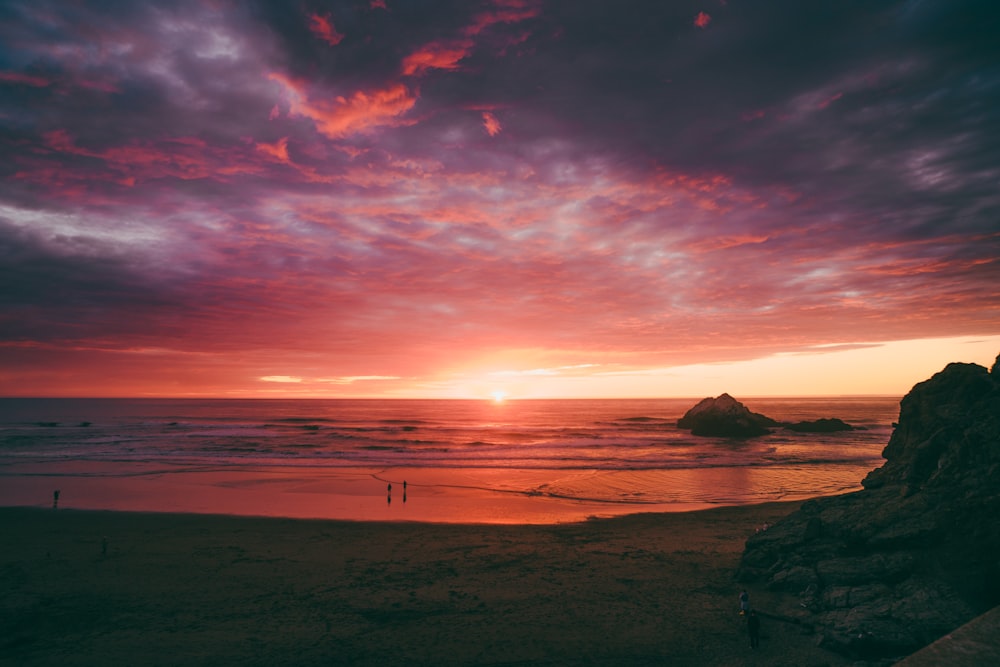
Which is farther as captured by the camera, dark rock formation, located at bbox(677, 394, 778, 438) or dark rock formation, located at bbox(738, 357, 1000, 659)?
dark rock formation, located at bbox(677, 394, 778, 438)

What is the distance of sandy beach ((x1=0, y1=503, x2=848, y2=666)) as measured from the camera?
14703 millimetres

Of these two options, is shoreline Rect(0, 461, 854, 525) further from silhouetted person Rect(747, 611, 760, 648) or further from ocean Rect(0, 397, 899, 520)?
silhouetted person Rect(747, 611, 760, 648)

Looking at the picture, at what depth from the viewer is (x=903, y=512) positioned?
1708 cm

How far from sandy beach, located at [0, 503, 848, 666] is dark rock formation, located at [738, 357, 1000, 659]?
1.43 m

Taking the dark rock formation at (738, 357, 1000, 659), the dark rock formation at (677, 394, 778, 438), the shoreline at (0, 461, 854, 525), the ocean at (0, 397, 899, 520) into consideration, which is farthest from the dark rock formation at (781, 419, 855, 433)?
the dark rock formation at (738, 357, 1000, 659)

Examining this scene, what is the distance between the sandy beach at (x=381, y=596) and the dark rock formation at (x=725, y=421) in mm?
63725

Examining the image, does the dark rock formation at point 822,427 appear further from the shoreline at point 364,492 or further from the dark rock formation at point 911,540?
the dark rock formation at point 911,540

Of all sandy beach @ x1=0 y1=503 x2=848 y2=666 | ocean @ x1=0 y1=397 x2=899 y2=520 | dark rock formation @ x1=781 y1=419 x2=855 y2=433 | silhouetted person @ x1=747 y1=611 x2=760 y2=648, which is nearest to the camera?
silhouetted person @ x1=747 y1=611 x2=760 y2=648

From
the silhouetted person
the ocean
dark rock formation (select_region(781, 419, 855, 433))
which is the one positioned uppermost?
dark rock formation (select_region(781, 419, 855, 433))

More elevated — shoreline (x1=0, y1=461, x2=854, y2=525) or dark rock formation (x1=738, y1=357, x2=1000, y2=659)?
dark rock formation (x1=738, y1=357, x2=1000, y2=659)

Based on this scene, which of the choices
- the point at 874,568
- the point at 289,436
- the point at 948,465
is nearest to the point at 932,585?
the point at 874,568

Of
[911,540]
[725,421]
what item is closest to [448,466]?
[911,540]

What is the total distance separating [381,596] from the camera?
18562 millimetres

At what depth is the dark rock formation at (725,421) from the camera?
3383 inches
